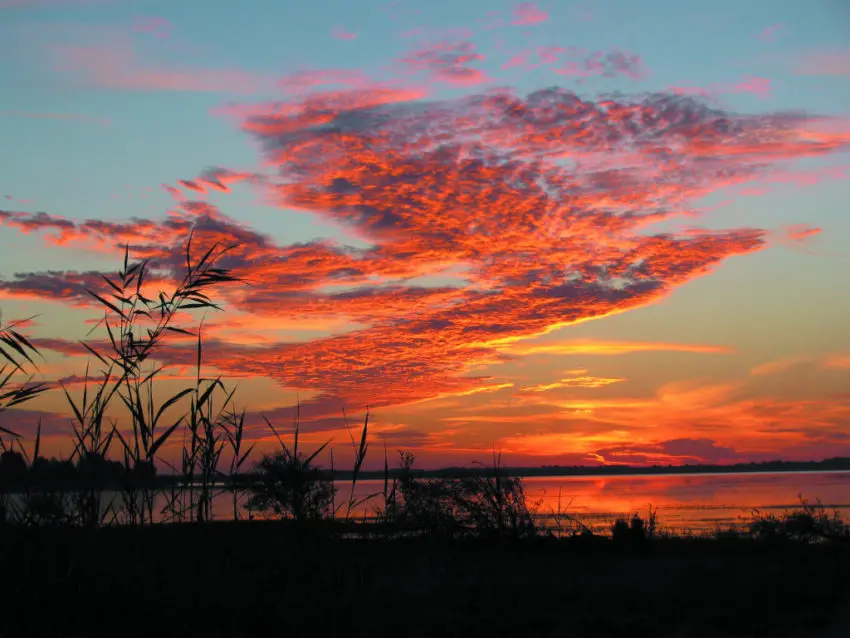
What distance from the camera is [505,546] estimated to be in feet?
41.8

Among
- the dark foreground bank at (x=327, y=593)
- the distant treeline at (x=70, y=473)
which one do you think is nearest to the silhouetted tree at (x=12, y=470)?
the distant treeline at (x=70, y=473)

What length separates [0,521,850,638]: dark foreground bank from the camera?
5.89m

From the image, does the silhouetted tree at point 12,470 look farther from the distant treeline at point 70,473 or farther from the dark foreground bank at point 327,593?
the dark foreground bank at point 327,593

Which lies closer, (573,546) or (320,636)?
(320,636)

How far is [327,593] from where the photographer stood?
22.2ft

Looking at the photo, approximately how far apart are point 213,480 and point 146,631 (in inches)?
81.6

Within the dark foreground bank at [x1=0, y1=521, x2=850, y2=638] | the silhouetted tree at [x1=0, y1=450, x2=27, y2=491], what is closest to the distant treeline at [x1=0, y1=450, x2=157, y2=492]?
the silhouetted tree at [x1=0, y1=450, x2=27, y2=491]

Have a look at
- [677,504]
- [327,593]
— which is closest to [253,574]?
[327,593]

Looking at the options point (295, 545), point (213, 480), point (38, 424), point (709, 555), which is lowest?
point (709, 555)

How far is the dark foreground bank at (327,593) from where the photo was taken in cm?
589

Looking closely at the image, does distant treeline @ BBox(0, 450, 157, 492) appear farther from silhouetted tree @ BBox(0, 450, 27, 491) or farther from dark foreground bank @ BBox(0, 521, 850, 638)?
dark foreground bank @ BBox(0, 521, 850, 638)

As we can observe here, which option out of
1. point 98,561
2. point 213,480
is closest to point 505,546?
point 213,480

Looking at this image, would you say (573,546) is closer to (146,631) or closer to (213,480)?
(213,480)

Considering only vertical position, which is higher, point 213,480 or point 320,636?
point 213,480
